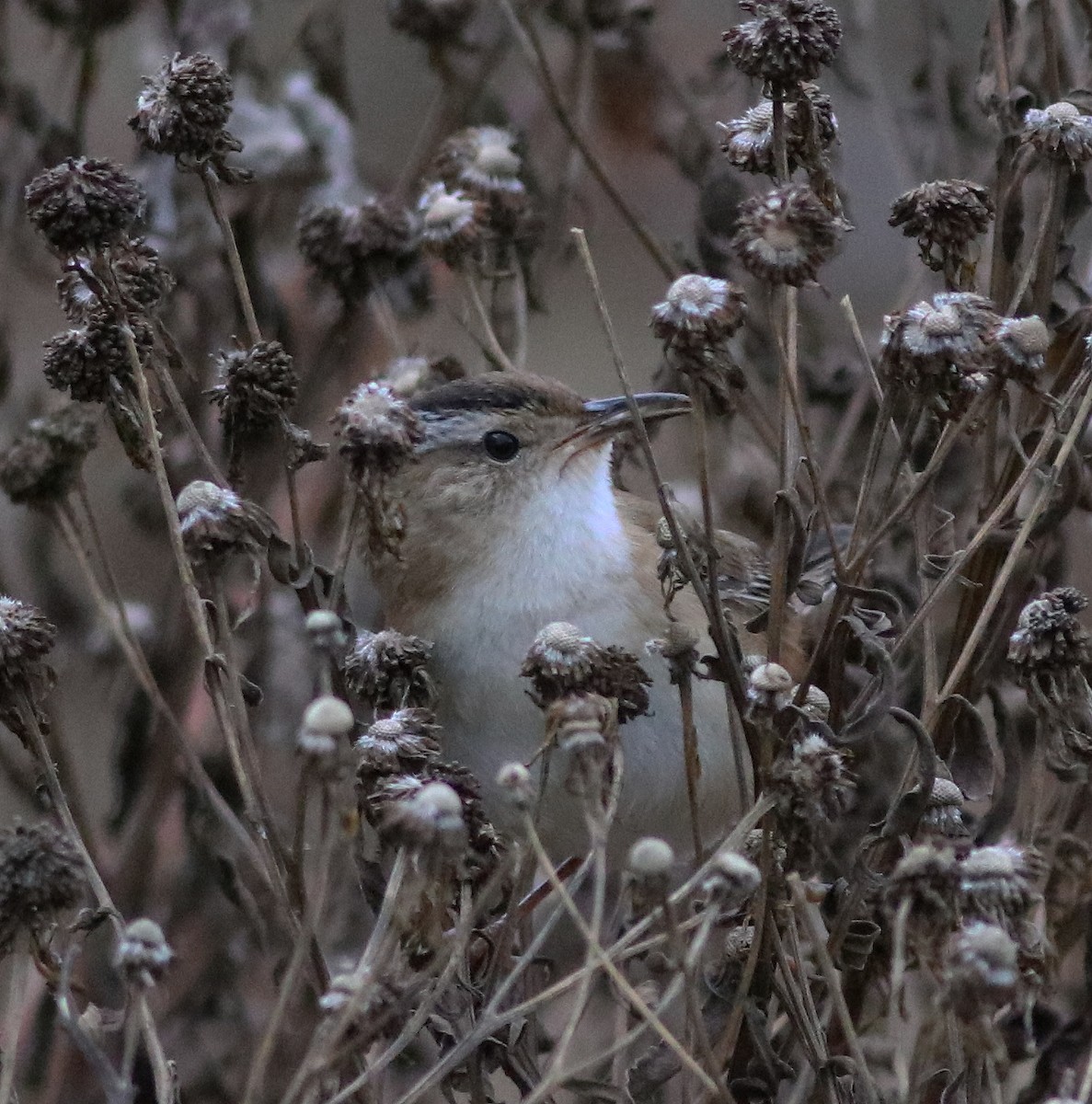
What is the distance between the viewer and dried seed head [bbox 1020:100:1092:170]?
2.27 metres

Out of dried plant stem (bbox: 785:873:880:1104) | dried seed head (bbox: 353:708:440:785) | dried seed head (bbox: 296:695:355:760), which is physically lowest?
dried plant stem (bbox: 785:873:880:1104)

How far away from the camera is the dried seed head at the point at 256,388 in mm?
2324

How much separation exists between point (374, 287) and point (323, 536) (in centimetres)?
115

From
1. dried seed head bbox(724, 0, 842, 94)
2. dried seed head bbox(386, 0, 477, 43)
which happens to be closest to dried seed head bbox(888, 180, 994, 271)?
dried seed head bbox(724, 0, 842, 94)

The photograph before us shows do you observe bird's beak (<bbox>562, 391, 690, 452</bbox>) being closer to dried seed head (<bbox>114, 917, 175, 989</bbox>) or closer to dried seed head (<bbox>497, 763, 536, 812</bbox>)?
dried seed head (<bbox>497, 763, 536, 812</bbox>)

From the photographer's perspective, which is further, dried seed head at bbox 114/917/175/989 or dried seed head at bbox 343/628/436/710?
dried seed head at bbox 343/628/436/710

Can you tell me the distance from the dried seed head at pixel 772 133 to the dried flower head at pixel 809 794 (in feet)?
2.58

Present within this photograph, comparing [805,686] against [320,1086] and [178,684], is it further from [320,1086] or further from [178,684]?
[178,684]

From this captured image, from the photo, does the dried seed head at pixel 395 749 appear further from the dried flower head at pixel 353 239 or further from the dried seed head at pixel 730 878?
the dried flower head at pixel 353 239

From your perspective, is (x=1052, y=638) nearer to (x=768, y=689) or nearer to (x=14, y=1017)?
(x=768, y=689)

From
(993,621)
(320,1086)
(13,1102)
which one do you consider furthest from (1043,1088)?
(13,1102)

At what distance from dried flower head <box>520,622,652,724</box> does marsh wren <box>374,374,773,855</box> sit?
2.78ft

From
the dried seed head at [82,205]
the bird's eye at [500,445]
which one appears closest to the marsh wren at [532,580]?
the bird's eye at [500,445]

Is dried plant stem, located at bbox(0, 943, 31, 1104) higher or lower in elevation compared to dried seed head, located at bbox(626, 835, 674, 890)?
lower
